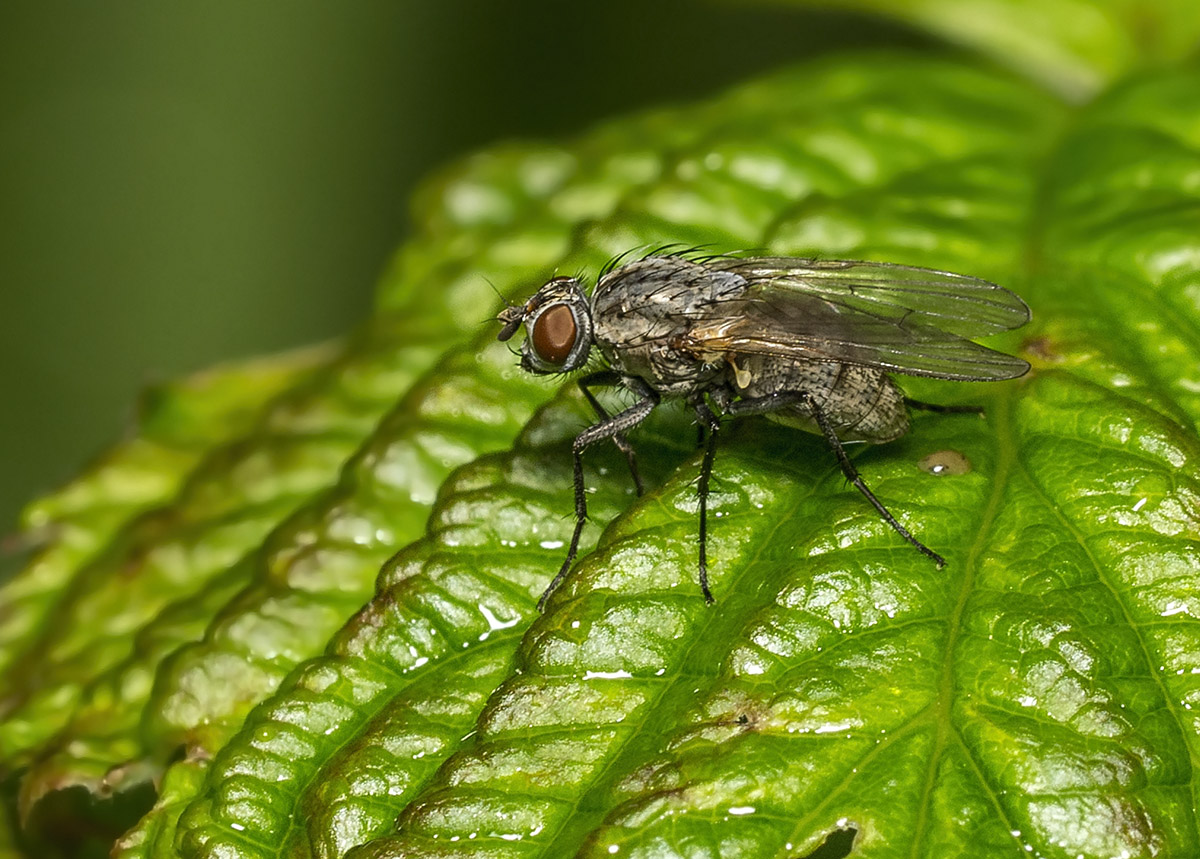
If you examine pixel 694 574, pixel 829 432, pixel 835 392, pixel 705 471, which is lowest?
pixel 694 574

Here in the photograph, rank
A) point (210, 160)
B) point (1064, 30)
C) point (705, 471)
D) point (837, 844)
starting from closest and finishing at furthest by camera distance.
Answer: point (837, 844) → point (705, 471) → point (1064, 30) → point (210, 160)

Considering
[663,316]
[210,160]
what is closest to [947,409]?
[663,316]

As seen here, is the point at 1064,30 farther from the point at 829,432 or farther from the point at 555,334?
the point at 555,334

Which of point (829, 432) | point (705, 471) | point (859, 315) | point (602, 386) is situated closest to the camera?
point (705, 471)

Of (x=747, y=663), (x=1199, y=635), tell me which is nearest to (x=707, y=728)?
(x=747, y=663)

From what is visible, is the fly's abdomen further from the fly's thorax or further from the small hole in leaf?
the small hole in leaf

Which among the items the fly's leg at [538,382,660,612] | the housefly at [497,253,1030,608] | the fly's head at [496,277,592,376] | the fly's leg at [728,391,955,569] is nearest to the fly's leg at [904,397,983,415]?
the housefly at [497,253,1030,608]

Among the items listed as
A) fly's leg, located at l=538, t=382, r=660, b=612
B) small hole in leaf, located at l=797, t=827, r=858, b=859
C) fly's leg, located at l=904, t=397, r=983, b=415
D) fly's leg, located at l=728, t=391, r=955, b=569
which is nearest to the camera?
small hole in leaf, located at l=797, t=827, r=858, b=859
